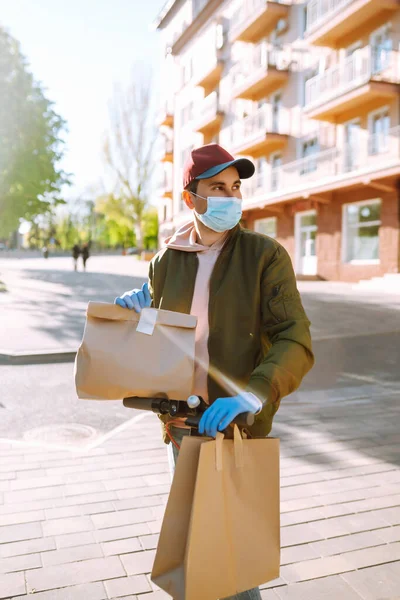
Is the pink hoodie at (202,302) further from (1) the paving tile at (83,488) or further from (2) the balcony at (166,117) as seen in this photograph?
(2) the balcony at (166,117)

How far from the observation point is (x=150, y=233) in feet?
248

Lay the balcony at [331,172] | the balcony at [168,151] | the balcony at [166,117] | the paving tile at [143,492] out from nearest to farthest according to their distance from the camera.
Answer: the paving tile at [143,492] → the balcony at [331,172] → the balcony at [166,117] → the balcony at [168,151]

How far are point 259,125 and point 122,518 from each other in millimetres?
27826

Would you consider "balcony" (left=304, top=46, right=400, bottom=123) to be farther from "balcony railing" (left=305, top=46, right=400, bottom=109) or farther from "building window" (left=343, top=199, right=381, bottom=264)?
"building window" (left=343, top=199, right=381, bottom=264)

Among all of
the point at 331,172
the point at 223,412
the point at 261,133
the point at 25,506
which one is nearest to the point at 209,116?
the point at 261,133


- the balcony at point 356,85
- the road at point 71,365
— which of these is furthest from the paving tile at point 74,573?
the balcony at point 356,85

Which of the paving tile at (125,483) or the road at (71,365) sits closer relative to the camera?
the paving tile at (125,483)

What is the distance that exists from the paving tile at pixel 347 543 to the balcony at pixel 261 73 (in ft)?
88.7

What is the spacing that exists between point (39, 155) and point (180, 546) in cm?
2521

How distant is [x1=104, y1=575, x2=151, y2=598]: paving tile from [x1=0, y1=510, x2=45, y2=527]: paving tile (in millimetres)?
860

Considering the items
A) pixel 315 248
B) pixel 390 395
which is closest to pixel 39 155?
pixel 315 248

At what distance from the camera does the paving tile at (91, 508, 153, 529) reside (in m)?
3.46

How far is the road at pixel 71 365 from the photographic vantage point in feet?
19.7

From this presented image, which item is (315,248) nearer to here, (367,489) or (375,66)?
(375,66)
